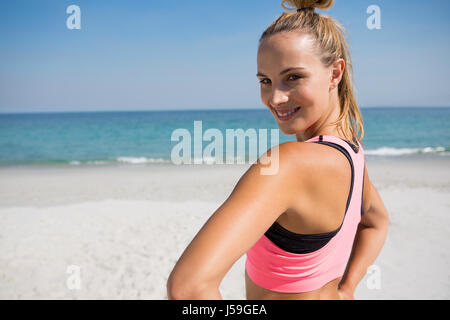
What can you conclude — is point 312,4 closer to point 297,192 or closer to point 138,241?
point 297,192

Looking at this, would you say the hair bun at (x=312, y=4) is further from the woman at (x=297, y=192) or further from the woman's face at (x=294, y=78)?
the woman's face at (x=294, y=78)

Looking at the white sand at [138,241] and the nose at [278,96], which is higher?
→ the nose at [278,96]

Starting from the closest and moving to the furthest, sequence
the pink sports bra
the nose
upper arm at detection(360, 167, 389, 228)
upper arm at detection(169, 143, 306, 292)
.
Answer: upper arm at detection(169, 143, 306, 292), the pink sports bra, the nose, upper arm at detection(360, 167, 389, 228)

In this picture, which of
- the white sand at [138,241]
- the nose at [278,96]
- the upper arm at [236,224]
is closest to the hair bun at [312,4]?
the nose at [278,96]

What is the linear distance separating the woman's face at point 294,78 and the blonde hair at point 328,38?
0.04m

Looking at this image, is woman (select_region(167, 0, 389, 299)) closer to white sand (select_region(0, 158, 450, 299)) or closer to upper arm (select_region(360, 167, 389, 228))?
upper arm (select_region(360, 167, 389, 228))

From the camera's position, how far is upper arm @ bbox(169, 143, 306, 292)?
0.79 meters

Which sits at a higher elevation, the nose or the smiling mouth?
the nose

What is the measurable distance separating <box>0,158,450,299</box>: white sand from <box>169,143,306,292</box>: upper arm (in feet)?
13.1

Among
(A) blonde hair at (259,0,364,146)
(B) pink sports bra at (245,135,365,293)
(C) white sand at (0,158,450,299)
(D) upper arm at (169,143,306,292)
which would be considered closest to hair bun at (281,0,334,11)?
(A) blonde hair at (259,0,364,146)

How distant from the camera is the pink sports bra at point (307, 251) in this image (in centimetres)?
108
